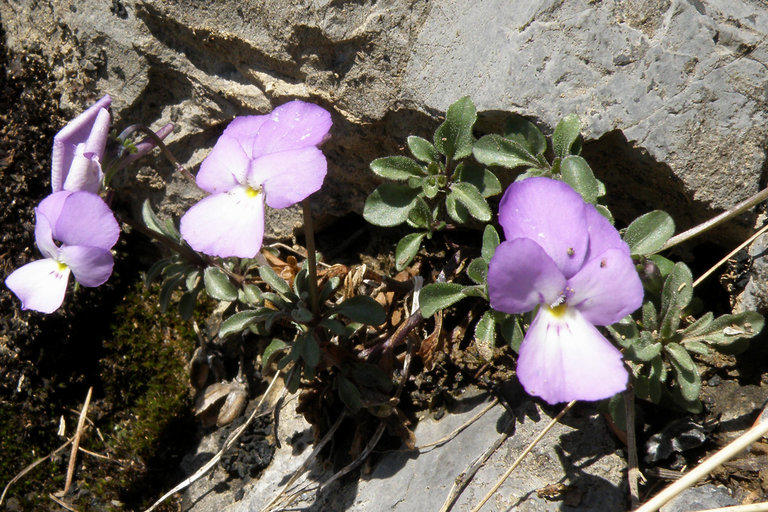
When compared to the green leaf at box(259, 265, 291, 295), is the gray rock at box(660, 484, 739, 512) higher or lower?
lower

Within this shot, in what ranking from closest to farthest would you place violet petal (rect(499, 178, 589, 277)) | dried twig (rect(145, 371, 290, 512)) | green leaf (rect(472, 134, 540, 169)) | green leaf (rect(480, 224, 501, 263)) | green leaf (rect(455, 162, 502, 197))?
violet petal (rect(499, 178, 589, 277)) < green leaf (rect(480, 224, 501, 263)) < green leaf (rect(472, 134, 540, 169)) < green leaf (rect(455, 162, 502, 197)) < dried twig (rect(145, 371, 290, 512))

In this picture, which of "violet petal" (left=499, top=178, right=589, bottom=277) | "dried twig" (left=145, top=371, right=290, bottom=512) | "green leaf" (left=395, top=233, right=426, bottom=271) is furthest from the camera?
"dried twig" (left=145, top=371, right=290, bottom=512)

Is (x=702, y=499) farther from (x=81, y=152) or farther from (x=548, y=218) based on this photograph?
(x=81, y=152)

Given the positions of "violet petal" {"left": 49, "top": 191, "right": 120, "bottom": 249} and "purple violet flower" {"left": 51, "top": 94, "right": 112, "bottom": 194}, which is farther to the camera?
"purple violet flower" {"left": 51, "top": 94, "right": 112, "bottom": 194}

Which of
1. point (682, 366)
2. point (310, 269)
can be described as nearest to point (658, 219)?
point (682, 366)

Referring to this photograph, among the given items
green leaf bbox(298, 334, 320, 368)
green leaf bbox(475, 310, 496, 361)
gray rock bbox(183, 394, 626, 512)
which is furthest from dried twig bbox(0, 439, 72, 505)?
green leaf bbox(475, 310, 496, 361)

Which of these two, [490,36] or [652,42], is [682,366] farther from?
[490,36]

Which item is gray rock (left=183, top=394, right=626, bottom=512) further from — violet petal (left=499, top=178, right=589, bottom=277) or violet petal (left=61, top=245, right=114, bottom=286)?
violet petal (left=61, top=245, right=114, bottom=286)
